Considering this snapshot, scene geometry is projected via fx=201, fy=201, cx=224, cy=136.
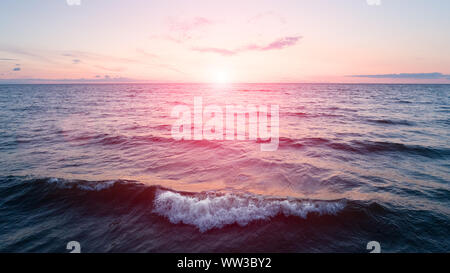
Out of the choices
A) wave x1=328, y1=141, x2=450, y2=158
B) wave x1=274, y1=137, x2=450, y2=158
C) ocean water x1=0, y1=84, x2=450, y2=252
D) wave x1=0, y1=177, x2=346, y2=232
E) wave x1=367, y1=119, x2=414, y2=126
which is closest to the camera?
ocean water x1=0, y1=84, x2=450, y2=252

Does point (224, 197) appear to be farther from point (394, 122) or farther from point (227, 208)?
point (394, 122)

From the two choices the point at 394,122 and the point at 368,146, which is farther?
the point at 394,122

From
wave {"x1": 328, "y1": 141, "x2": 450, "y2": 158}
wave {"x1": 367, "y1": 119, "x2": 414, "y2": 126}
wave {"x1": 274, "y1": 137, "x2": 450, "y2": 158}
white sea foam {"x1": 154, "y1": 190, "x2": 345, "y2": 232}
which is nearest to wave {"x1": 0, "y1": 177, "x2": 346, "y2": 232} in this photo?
white sea foam {"x1": 154, "y1": 190, "x2": 345, "y2": 232}

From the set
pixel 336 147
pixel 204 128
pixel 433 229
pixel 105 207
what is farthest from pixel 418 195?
pixel 204 128

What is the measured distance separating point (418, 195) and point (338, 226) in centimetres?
374

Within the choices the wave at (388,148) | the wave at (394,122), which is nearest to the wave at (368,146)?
the wave at (388,148)

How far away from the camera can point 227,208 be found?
5902 mm

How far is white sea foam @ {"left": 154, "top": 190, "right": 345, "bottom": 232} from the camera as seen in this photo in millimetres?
5484

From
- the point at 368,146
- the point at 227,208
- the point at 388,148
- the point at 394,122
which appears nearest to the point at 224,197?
the point at 227,208

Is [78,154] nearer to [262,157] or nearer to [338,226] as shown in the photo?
[262,157]

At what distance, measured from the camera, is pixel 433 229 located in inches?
203

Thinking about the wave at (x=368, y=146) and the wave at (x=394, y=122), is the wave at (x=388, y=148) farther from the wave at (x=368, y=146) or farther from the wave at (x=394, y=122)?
the wave at (x=394, y=122)

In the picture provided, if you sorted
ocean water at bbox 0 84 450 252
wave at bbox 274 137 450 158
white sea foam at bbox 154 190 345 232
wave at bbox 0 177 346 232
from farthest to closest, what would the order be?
wave at bbox 274 137 450 158, wave at bbox 0 177 346 232, white sea foam at bbox 154 190 345 232, ocean water at bbox 0 84 450 252

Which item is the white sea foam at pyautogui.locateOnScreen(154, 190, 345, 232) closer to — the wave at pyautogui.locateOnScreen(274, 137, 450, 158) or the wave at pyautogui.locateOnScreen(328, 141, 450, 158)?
the wave at pyautogui.locateOnScreen(274, 137, 450, 158)
